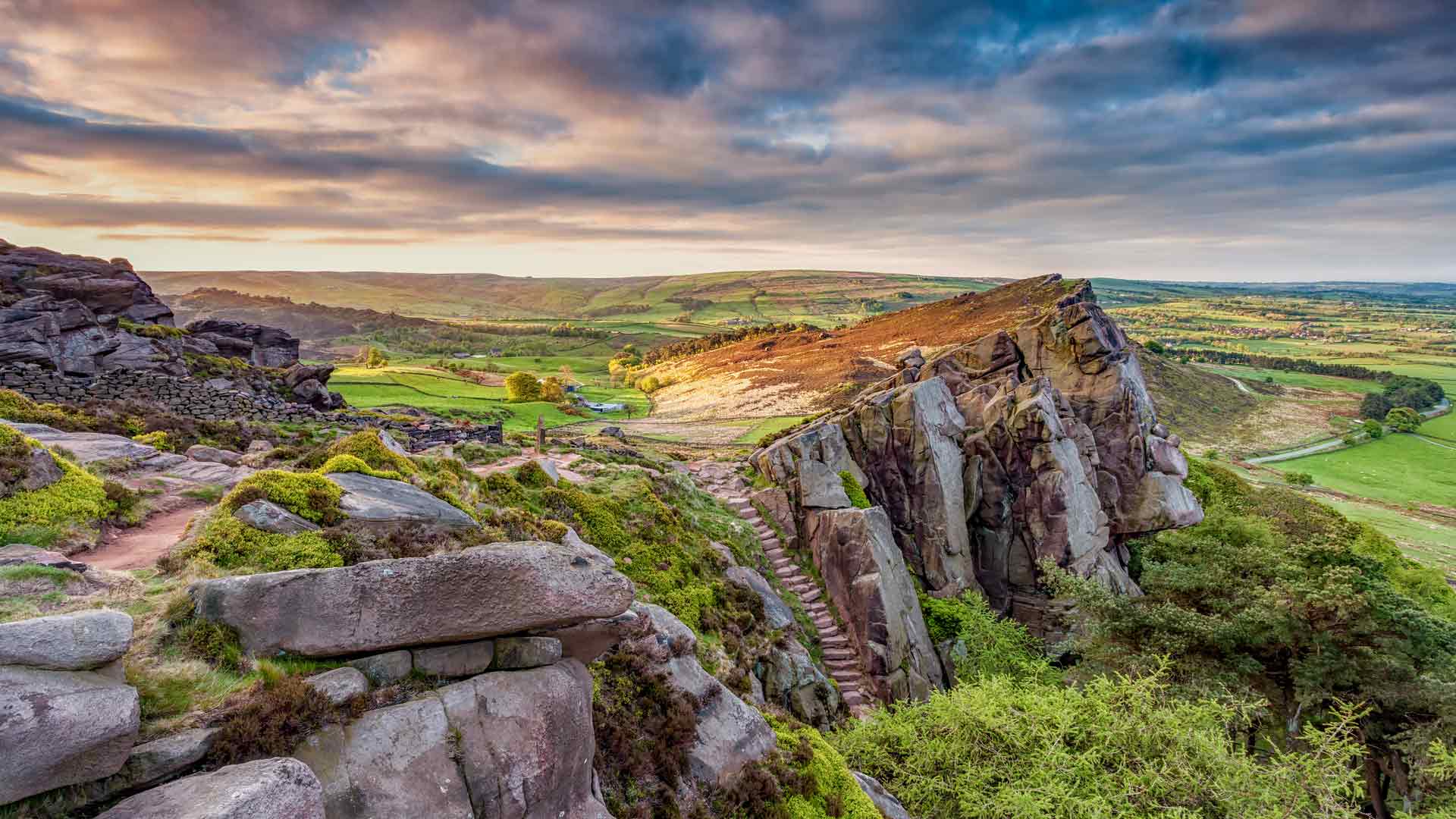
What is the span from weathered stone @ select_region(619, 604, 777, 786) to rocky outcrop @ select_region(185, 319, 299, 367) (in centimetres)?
4517

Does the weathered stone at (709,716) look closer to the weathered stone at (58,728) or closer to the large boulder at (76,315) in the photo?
the weathered stone at (58,728)

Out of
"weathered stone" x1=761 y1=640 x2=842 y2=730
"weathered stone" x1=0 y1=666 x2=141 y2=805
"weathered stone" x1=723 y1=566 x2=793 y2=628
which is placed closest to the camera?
"weathered stone" x1=0 y1=666 x2=141 y2=805

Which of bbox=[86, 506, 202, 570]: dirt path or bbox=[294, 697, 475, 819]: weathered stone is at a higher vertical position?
bbox=[86, 506, 202, 570]: dirt path

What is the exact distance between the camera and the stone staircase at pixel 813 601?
67.2 feet

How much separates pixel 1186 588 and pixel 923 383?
1366 centimetres

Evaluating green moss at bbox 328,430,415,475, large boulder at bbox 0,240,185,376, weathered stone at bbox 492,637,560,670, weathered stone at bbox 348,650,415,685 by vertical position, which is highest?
large boulder at bbox 0,240,185,376

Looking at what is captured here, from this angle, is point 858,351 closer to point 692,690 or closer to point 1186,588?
point 1186,588

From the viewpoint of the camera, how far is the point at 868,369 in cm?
7269

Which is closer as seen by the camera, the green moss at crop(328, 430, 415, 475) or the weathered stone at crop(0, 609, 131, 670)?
the weathered stone at crop(0, 609, 131, 670)

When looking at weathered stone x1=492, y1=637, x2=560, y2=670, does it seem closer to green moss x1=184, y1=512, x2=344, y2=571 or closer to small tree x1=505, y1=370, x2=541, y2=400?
green moss x1=184, y1=512, x2=344, y2=571

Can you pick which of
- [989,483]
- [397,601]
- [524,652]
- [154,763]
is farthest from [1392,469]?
[154,763]

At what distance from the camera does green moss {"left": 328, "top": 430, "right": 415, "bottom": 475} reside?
16094 millimetres

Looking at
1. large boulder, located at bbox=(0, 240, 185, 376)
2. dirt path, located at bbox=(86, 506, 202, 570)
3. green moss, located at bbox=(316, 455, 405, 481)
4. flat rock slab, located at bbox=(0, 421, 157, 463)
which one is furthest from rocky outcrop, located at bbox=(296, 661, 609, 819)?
large boulder, located at bbox=(0, 240, 185, 376)

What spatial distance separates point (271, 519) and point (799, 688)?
1468 centimetres
